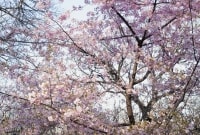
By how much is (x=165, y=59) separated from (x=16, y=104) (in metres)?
5.80

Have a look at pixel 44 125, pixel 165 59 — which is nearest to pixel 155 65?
pixel 165 59

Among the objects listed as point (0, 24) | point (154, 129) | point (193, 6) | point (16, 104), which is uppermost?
point (0, 24)

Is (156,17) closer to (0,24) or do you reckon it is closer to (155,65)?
(155,65)

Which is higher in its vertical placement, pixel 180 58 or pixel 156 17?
pixel 156 17

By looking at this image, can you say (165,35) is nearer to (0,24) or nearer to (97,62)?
(97,62)

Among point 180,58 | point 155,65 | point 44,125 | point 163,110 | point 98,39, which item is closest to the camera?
point 163,110

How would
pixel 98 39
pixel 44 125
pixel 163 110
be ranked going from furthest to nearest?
pixel 44 125
pixel 98 39
pixel 163 110

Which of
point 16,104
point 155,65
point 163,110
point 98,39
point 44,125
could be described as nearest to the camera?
point 163,110

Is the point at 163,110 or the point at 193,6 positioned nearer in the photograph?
the point at 163,110

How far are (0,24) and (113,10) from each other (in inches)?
145

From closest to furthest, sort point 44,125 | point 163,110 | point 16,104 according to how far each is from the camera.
→ point 163,110, point 44,125, point 16,104

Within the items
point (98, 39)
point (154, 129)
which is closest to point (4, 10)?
point (98, 39)

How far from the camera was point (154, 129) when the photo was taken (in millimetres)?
6477

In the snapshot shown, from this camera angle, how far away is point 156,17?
9.52 meters
